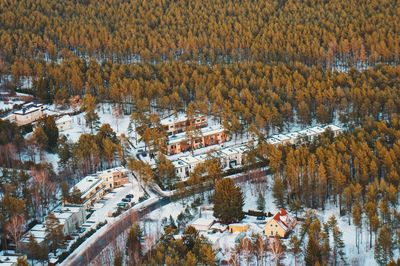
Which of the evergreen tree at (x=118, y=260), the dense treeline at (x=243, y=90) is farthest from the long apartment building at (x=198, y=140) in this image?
the evergreen tree at (x=118, y=260)

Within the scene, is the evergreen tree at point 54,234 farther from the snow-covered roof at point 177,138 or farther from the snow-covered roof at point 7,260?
the snow-covered roof at point 177,138

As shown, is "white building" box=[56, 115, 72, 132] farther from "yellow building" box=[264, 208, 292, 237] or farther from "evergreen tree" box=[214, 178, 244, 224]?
"yellow building" box=[264, 208, 292, 237]

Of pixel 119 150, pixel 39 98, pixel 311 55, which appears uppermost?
pixel 311 55

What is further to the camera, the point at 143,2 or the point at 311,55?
the point at 143,2

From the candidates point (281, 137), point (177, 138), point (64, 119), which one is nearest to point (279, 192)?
point (281, 137)

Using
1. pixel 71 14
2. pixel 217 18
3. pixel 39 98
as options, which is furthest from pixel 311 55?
pixel 71 14

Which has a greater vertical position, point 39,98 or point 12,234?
point 39,98

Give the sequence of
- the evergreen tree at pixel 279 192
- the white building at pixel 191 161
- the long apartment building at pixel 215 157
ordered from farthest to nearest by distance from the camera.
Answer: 1. the white building at pixel 191 161
2. the long apartment building at pixel 215 157
3. the evergreen tree at pixel 279 192

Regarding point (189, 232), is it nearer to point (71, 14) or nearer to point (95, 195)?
point (95, 195)
